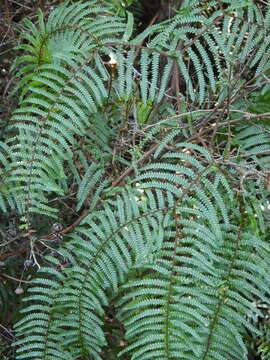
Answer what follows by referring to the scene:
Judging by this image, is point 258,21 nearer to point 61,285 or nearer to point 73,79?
point 73,79

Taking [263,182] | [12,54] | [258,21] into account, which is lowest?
[263,182]

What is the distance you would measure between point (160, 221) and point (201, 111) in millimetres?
418

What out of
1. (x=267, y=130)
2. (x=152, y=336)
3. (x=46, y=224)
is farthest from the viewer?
(x=46, y=224)

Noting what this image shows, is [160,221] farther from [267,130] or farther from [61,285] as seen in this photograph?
[267,130]

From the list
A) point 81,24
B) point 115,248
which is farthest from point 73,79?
point 115,248

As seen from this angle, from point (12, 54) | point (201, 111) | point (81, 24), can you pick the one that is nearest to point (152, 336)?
point (201, 111)

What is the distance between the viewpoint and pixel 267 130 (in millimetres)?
1759

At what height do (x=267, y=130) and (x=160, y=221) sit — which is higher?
(x=267, y=130)

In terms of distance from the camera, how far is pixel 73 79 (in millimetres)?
1606

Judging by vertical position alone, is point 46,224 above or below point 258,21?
below

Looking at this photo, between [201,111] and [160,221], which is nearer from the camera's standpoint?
[160,221]

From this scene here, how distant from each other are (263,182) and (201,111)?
33 centimetres

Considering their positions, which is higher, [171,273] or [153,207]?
[153,207]

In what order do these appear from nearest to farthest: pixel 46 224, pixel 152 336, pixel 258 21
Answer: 1. pixel 152 336
2. pixel 258 21
3. pixel 46 224
